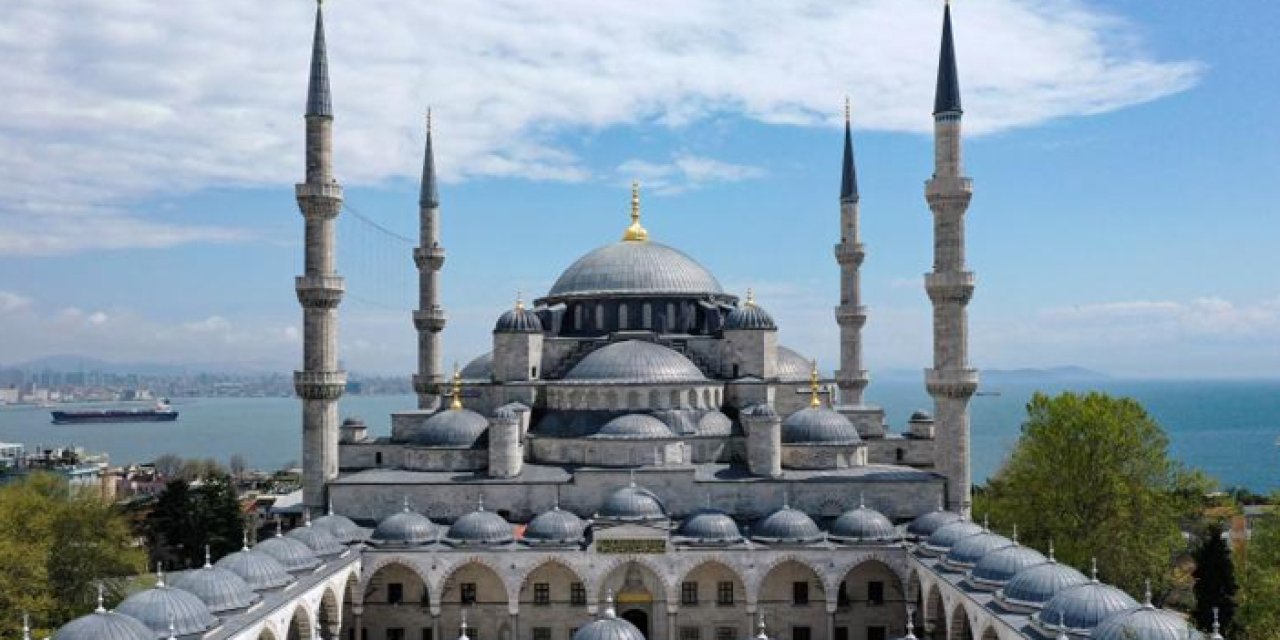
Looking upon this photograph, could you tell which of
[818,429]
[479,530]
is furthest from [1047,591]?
[479,530]

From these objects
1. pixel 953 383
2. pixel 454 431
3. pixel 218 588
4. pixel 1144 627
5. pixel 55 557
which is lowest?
pixel 55 557

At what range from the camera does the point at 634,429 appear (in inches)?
1117

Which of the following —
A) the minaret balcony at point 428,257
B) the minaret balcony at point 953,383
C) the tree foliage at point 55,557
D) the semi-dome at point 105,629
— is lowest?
the tree foliage at point 55,557

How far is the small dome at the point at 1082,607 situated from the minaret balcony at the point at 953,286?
12.2m

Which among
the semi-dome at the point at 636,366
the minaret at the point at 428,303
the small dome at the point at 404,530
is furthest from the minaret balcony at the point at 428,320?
the small dome at the point at 404,530

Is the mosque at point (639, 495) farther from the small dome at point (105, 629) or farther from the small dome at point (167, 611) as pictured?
the small dome at point (105, 629)

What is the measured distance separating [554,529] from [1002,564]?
34.1ft

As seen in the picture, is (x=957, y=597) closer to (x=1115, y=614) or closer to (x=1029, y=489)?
(x=1115, y=614)

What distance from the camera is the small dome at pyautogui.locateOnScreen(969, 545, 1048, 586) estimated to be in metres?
20.1

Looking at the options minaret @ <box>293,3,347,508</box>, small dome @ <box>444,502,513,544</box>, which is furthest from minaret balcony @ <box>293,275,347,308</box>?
small dome @ <box>444,502,513,544</box>

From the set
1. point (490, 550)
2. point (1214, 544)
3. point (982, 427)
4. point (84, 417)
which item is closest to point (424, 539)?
point (490, 550)

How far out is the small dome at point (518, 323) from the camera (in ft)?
105

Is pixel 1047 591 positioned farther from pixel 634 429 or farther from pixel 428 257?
pixel 428 257

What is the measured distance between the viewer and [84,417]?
199 m
